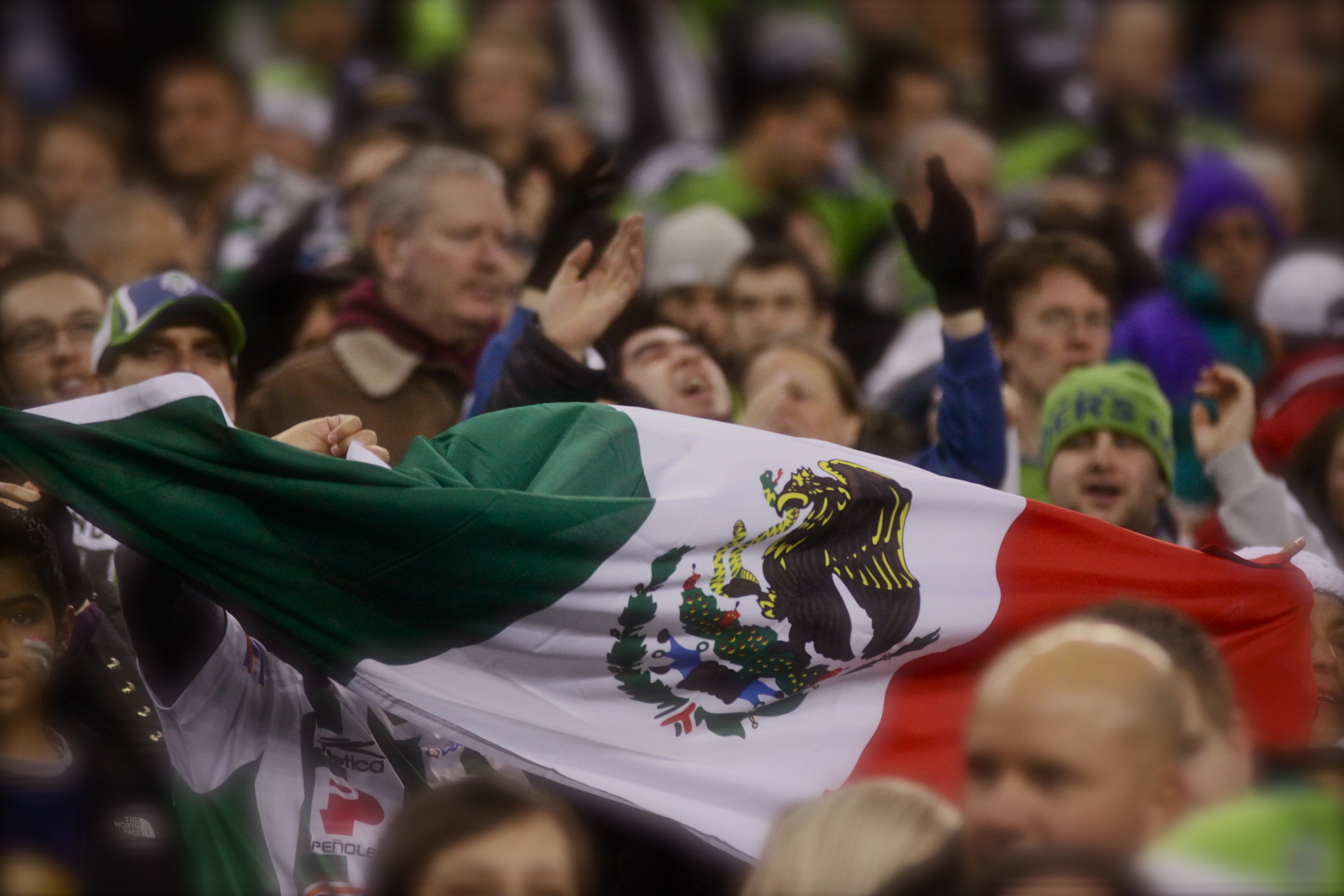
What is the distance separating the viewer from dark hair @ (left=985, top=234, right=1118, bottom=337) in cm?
560

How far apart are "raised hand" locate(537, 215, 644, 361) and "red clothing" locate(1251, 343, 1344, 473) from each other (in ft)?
7.07

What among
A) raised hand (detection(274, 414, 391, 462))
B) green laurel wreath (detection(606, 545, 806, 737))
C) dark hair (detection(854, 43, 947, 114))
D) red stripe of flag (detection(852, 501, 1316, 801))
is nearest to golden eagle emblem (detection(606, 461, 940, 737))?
green laurel wreath (detection(606, 545, 806, 737))

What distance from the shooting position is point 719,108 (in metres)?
9.89

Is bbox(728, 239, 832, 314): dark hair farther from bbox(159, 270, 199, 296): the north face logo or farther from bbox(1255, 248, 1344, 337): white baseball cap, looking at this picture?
bbox(159, 270, 199, 296): the north face logo

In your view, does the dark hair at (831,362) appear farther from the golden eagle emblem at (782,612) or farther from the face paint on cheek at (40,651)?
the face paint on cheek at (40,651)

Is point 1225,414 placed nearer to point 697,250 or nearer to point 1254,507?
point 1254,507

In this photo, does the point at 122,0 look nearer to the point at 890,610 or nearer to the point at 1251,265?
the point at 1251,265

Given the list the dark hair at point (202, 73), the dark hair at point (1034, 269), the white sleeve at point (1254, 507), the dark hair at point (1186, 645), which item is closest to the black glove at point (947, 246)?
the dark hair at point (1034, 269)

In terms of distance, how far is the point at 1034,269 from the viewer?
221 inches

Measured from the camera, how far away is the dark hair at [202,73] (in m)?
8.30

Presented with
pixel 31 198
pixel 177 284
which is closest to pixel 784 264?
pixel 177 284

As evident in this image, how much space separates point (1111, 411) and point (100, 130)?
17.0 ft

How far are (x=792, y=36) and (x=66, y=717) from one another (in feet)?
24.1

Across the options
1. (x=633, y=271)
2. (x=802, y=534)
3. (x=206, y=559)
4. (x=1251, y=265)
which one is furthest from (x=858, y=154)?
(x=206, y=559)
